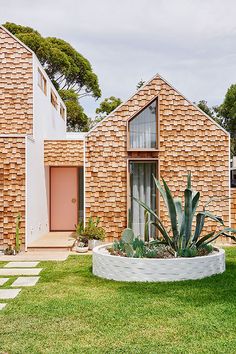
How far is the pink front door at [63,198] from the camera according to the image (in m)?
15.6

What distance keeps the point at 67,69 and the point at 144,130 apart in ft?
72.9

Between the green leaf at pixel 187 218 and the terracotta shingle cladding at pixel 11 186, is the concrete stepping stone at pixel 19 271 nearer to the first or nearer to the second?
the terracotta shingle cladding at pixel 11 186

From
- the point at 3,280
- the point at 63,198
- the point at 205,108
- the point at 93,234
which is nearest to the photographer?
the point at 3,280

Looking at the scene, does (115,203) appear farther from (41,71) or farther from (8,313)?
(8,313)

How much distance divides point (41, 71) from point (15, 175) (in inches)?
188

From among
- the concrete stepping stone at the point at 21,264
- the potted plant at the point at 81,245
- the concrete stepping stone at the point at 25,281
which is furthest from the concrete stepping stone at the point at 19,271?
the potted plant at the point at 81,245

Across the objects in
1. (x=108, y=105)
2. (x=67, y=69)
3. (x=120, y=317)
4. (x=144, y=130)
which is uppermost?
(x=67, y=69)

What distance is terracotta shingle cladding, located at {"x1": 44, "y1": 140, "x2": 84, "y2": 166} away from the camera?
1412 cm

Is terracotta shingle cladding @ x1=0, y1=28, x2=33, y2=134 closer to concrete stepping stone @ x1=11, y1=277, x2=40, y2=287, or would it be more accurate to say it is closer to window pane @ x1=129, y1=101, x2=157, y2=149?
window pane @ x1=129, y1=101, x2=157, y2=149

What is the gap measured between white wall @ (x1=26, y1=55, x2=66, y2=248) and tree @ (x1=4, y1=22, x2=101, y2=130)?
51.7 ft

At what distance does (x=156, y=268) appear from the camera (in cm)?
767

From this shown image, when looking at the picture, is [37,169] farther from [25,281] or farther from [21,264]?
[25,281]

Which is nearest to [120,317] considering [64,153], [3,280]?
[3,280]

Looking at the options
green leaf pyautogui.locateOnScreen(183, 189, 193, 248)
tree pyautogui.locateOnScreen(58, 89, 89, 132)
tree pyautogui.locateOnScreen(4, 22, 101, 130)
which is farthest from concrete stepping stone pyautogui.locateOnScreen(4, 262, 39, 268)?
tree pyautogui.locateOnScreen(58, 89, 89, 132)
